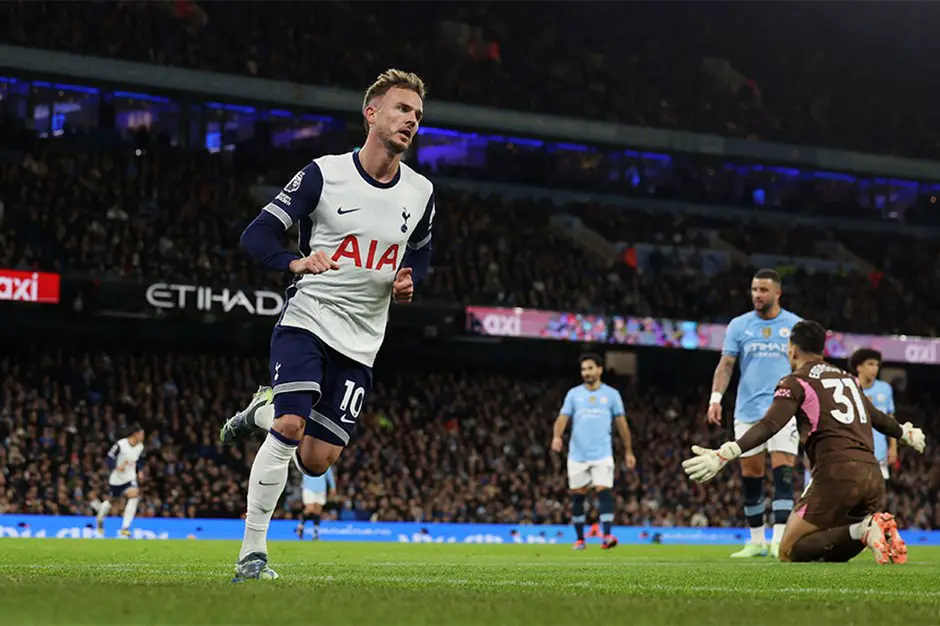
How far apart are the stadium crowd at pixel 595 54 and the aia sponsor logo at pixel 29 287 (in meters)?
5.92

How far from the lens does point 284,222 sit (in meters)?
6.74

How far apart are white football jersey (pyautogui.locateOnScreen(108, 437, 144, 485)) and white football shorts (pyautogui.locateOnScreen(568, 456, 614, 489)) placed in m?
8.11

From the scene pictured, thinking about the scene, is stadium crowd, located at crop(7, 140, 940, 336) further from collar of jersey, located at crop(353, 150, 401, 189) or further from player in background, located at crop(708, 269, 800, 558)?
collar of jersey, located at crop(353, 150, 401, 189)

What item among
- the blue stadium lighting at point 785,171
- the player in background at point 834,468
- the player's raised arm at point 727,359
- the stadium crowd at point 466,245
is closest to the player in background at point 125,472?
the stadium crowd at point 466,245

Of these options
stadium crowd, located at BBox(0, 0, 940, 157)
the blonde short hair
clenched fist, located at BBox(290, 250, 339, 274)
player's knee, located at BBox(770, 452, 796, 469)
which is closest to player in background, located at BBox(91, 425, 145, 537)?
stadium crowd, located at BBox(0, 0, 940, 157)

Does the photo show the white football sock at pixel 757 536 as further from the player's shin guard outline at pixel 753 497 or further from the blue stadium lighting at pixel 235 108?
the blue stadium lighting at pixel 235 108

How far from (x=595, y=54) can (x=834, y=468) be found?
94.3 ft

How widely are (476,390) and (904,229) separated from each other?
17424mm

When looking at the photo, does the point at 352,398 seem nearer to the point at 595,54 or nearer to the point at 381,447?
the point at 381,447

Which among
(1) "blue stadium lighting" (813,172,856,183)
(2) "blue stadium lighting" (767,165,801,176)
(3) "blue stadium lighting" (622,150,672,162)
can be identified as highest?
(2) "blue stadium lighting" (767,165,801,176)

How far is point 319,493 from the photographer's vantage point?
64.0 feet

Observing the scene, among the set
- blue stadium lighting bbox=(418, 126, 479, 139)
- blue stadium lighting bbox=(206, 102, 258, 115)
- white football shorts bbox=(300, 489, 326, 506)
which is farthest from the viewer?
blue stadium lighting bbox=(418, 126, 479, 139)

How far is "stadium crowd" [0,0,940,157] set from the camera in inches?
1201

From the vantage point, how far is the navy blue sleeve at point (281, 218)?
6613 mm
